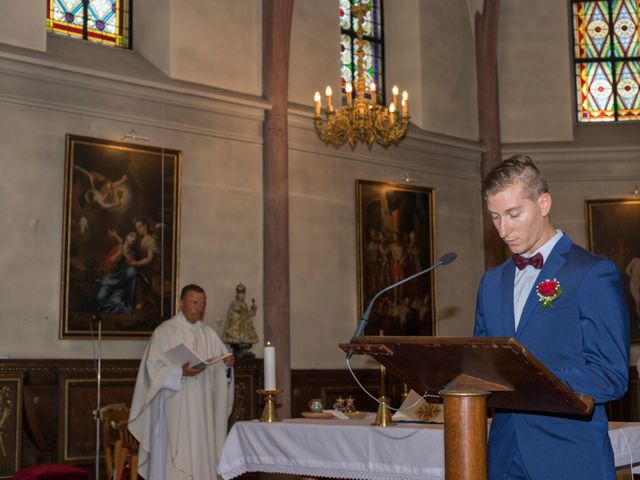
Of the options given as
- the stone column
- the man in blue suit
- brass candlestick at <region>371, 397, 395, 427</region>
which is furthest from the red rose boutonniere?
the stone column

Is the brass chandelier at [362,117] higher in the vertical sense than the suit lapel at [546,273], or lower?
higher

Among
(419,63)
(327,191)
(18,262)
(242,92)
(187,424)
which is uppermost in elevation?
(419,63)

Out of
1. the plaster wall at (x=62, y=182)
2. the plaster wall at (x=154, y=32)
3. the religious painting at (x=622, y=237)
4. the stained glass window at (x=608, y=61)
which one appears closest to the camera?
the plaster wall at (x=62, y=182)

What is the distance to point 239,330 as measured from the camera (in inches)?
485

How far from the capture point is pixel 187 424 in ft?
31.3

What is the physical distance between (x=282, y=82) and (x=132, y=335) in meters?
4.16

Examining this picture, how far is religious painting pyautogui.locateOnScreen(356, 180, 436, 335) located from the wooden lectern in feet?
36.0

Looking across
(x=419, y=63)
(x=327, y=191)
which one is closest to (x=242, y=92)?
(x=327, y=191)

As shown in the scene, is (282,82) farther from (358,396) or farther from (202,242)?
(358,396)

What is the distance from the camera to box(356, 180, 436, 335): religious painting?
14352 millimetres

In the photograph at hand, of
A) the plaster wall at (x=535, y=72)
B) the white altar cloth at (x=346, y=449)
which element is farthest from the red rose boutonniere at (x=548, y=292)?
the plaster wall at (x=535, y=72)

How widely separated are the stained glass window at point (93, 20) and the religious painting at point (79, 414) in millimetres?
4537

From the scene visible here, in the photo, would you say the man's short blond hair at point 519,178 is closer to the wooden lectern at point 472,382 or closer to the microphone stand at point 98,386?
the wooden lectern at point 472,382

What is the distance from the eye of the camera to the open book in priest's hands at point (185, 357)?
903 cm
